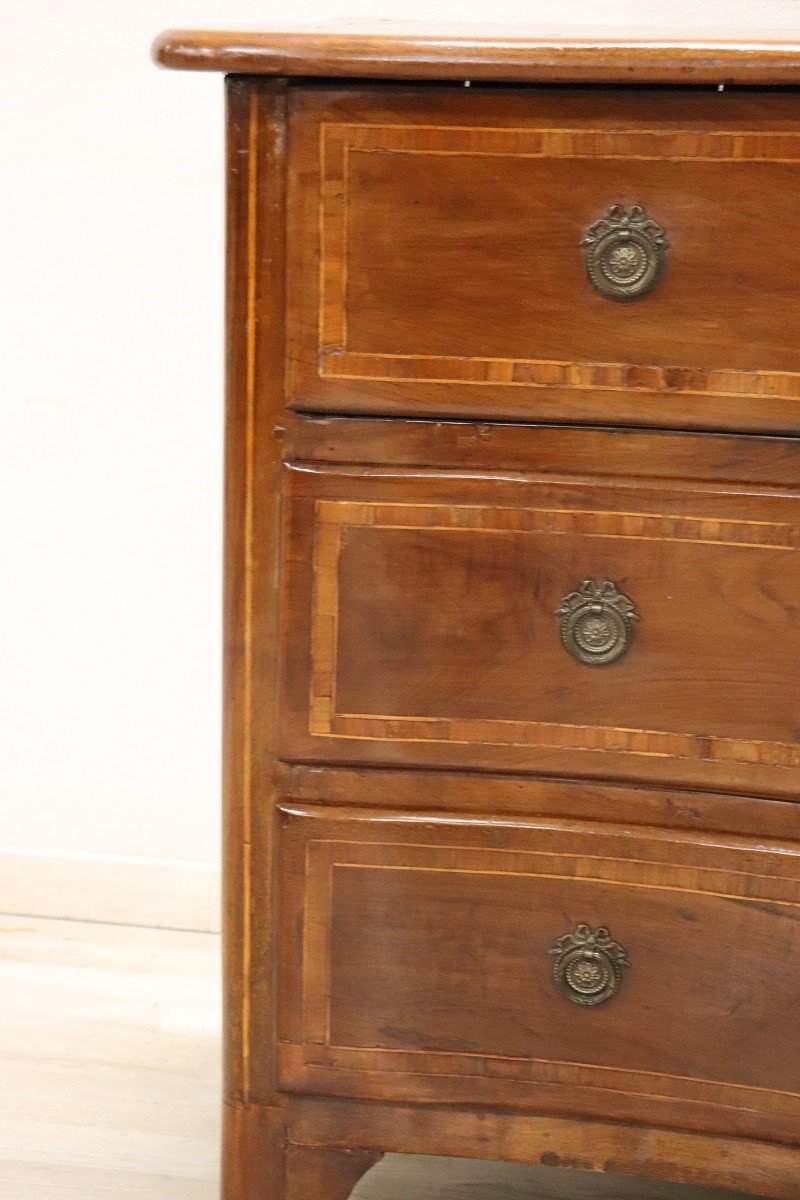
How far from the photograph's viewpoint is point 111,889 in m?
1.75

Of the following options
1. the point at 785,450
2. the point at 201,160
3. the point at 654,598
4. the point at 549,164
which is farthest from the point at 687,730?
the point at 201,160

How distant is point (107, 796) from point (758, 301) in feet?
3.74

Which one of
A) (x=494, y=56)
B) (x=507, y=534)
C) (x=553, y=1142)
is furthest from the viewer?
(x=553, y=1142)

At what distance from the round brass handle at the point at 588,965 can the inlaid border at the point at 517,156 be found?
40 cm

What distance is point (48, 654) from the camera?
5.60 ft

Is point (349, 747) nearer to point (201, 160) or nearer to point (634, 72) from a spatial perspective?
point (634, 72)

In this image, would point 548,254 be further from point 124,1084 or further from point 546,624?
point 124,1084

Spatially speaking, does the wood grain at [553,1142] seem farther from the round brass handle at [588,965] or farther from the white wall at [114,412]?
the white wall at [114,412]

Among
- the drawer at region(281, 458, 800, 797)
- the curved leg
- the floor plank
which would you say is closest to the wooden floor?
the floor plank

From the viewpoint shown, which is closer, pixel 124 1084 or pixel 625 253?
pixel 625 253

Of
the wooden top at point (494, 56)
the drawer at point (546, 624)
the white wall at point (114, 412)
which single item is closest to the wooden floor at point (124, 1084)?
the white wall at point (114, 412)

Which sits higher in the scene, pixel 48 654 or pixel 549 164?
pixel 549 164

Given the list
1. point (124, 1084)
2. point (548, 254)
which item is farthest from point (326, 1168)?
point (548, 254)

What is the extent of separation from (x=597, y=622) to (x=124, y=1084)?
2.68 ft
